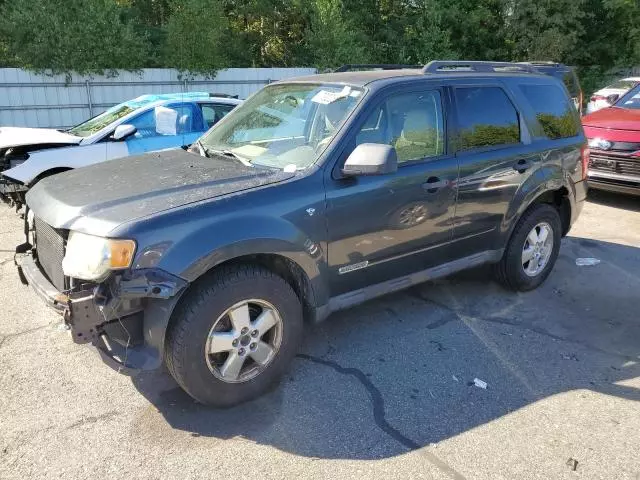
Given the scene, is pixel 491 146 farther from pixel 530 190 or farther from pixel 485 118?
pixel 530 190

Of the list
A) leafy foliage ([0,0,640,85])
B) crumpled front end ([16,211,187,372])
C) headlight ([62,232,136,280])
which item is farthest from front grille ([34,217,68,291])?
leafy foliage ([0,0,640,85])

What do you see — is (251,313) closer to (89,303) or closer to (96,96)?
(89,303)

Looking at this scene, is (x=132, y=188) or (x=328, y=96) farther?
(x=328, y=96)

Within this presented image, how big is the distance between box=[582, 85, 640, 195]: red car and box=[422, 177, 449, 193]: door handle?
510 cm

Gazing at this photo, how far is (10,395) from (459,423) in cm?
261

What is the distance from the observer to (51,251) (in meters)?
3.14

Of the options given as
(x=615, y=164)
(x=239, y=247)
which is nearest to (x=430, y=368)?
(x=239, y=247)

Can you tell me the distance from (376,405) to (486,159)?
81.4 inches

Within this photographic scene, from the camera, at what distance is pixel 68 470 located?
2.69 m

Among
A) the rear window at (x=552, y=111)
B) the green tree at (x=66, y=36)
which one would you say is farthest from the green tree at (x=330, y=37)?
the rear window at (x=552, y=111)

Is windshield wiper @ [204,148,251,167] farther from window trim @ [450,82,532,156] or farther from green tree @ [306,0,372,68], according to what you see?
green tree @ [306,0,372,68]

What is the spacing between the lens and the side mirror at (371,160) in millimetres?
3236

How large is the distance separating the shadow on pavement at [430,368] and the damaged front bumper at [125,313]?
0.50 metres

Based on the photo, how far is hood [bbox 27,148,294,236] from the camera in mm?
2881
